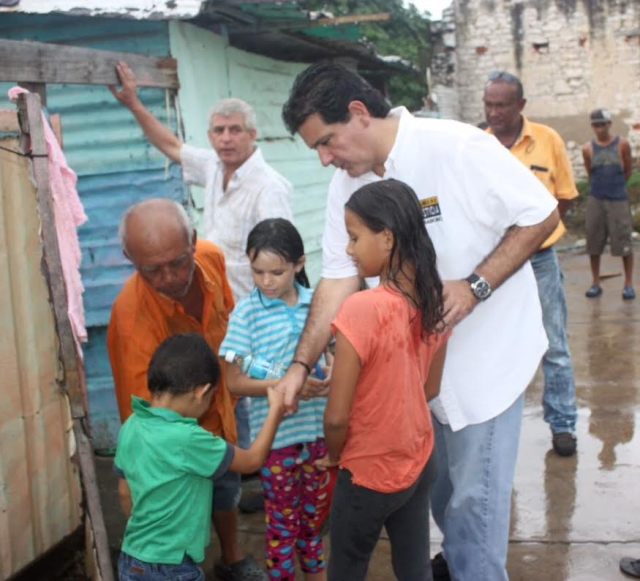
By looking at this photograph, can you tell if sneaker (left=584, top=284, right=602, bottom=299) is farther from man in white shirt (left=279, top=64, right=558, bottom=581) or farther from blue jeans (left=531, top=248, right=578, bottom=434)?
man in white shirt (left=279, top=64, right=558, bottom=581)

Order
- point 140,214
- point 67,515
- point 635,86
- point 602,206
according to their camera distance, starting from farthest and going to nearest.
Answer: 1. point 635,86
2. point 602,206
3. point 67,515
4. point 140,214

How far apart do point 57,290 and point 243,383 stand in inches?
29.5

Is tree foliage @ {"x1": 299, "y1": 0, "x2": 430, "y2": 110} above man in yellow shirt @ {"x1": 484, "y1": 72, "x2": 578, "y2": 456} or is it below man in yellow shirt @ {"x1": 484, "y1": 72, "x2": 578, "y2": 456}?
above

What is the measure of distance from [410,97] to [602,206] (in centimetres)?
746

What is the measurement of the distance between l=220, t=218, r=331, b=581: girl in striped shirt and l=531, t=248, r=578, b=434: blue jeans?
1812mm

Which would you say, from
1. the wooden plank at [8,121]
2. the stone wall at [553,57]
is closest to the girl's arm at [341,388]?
the wooden plank at [8,121]

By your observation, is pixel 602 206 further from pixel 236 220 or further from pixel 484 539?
pixel 484 539

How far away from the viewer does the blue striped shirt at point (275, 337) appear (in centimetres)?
334

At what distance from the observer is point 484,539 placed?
2814 millimetres

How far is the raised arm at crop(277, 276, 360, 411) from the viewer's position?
2949 millimetres

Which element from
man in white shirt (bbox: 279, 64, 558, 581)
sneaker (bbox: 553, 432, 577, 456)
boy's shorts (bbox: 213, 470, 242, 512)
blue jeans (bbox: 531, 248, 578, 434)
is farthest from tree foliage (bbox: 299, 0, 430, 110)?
man in white shirt (bbox: 279, 64, 558, 581)

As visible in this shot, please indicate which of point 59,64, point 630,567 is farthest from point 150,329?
point 630,567

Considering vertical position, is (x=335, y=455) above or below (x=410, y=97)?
below

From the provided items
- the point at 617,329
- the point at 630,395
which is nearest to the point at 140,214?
the point at 630,395
